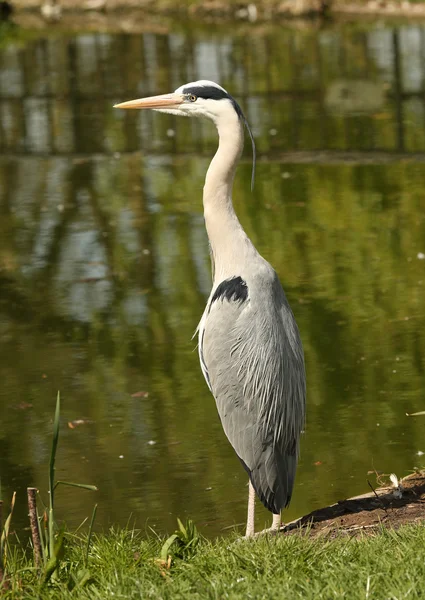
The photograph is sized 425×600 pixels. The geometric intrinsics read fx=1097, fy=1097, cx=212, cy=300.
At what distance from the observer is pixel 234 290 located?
15.8 ft

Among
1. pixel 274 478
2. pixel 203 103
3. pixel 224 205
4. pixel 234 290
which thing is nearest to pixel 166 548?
pixel 274 478

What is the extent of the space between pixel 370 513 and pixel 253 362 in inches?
33.1

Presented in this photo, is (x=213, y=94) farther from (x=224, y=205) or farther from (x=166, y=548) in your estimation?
(x=166, y=548)

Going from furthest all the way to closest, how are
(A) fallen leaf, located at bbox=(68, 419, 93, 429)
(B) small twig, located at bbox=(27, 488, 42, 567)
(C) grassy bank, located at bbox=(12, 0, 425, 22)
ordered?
(C) grassy bank, located at bbox=(12, 0, 425, 22) < (A) fallen leaf, located at bbox=(68, 419, 93, 429) < (B) small twig, located at bbox=(27, 488, 42, 567)

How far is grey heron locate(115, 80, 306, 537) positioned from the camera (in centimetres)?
473

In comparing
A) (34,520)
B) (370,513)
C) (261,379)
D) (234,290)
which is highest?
(234,290)

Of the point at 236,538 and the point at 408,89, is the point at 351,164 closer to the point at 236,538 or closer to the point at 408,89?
the point at 408,89

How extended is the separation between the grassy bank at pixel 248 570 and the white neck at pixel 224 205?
1.32m

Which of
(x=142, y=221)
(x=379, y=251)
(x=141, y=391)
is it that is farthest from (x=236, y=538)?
(x=142, y=221)

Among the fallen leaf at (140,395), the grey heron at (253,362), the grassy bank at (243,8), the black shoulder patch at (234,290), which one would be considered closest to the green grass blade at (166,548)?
the grey heron at (253,362)

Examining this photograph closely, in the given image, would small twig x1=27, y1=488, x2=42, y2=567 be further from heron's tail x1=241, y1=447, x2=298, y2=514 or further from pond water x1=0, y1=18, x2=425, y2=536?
pond water x1=0, y1=18, x2=425, y2=536

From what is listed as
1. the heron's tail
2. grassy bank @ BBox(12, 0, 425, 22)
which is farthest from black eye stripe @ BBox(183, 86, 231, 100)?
grassy bank @ BBox(12, 0, 425, 22)

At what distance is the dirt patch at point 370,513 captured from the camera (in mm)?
4590

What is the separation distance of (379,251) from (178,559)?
5608 millimetres
